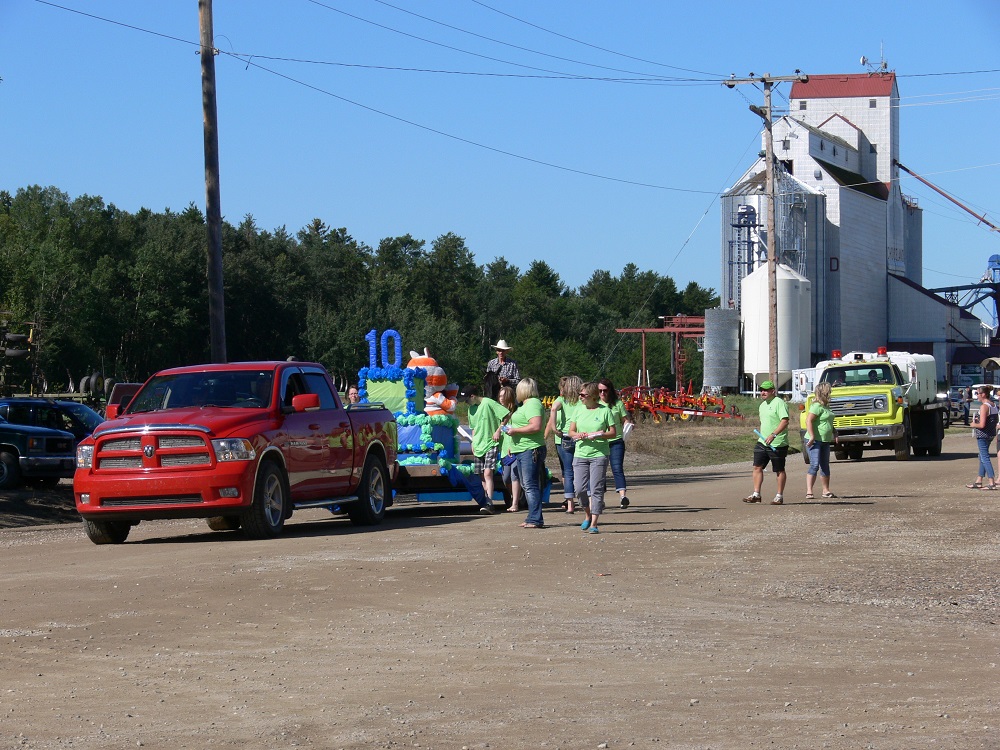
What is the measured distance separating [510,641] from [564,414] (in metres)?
10.3

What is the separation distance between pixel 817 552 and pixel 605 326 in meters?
125

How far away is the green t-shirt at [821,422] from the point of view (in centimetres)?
2153

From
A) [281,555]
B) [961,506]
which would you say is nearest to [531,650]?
[281,555]

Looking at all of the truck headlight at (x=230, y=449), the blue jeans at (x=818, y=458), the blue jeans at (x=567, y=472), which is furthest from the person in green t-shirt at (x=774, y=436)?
the truck headlight at (x=230, y=449)

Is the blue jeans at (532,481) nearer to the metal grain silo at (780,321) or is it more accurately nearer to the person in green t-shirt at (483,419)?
the person in green t-shirt at (483,419)

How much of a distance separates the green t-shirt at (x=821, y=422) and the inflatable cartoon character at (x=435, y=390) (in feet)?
18.2

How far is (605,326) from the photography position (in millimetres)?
138500

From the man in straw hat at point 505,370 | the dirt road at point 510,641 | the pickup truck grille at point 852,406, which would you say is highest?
the man in straw hat at point 505,370

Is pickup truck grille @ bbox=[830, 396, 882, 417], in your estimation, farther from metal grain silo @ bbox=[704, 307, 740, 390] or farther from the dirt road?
metal grain silo @ bbox=[704, 307, 740, 390]

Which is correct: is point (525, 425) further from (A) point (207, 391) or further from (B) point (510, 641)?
(B) point (510, 641)

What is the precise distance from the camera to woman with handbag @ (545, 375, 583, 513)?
17.8 m

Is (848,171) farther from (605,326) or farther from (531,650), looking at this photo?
(531,650)

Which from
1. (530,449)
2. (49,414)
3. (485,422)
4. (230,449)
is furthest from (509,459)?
(49,414)

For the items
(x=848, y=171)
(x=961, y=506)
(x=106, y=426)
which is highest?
(x=848, y=171)
